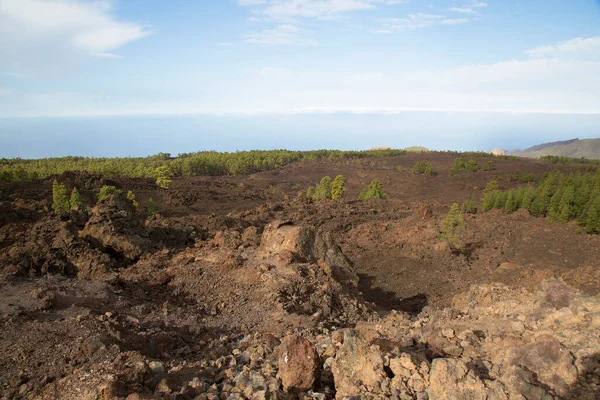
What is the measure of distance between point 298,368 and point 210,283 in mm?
6529

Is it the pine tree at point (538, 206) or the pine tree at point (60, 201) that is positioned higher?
the pine tree at point (60, 201)

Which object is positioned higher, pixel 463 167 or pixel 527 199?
pixel 463 167

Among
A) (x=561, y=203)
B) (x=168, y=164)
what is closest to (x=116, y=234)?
(x=561, y=203)

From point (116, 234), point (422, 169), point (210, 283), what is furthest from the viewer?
point (422, 169)

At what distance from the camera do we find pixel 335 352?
6082 millimetres

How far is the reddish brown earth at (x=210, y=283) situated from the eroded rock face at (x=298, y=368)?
19 centimetres

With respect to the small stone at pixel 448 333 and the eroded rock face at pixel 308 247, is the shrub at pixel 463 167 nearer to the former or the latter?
the eroded rock face at pixel 308 247

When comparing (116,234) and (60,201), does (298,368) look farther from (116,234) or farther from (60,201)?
(60,201)

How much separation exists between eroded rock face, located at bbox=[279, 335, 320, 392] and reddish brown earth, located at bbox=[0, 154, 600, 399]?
0.19m

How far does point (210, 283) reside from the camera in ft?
36.7

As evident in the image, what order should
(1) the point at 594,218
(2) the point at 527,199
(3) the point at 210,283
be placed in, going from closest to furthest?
1. (3) the point at 210,283
2. (1) the point at 594,218
3. (2) the point at 527,199

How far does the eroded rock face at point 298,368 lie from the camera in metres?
5.12

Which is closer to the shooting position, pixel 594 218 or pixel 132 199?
pixel 594 218

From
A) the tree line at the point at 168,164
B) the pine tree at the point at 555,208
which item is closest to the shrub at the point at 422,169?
the tree line at the point at 168,164
